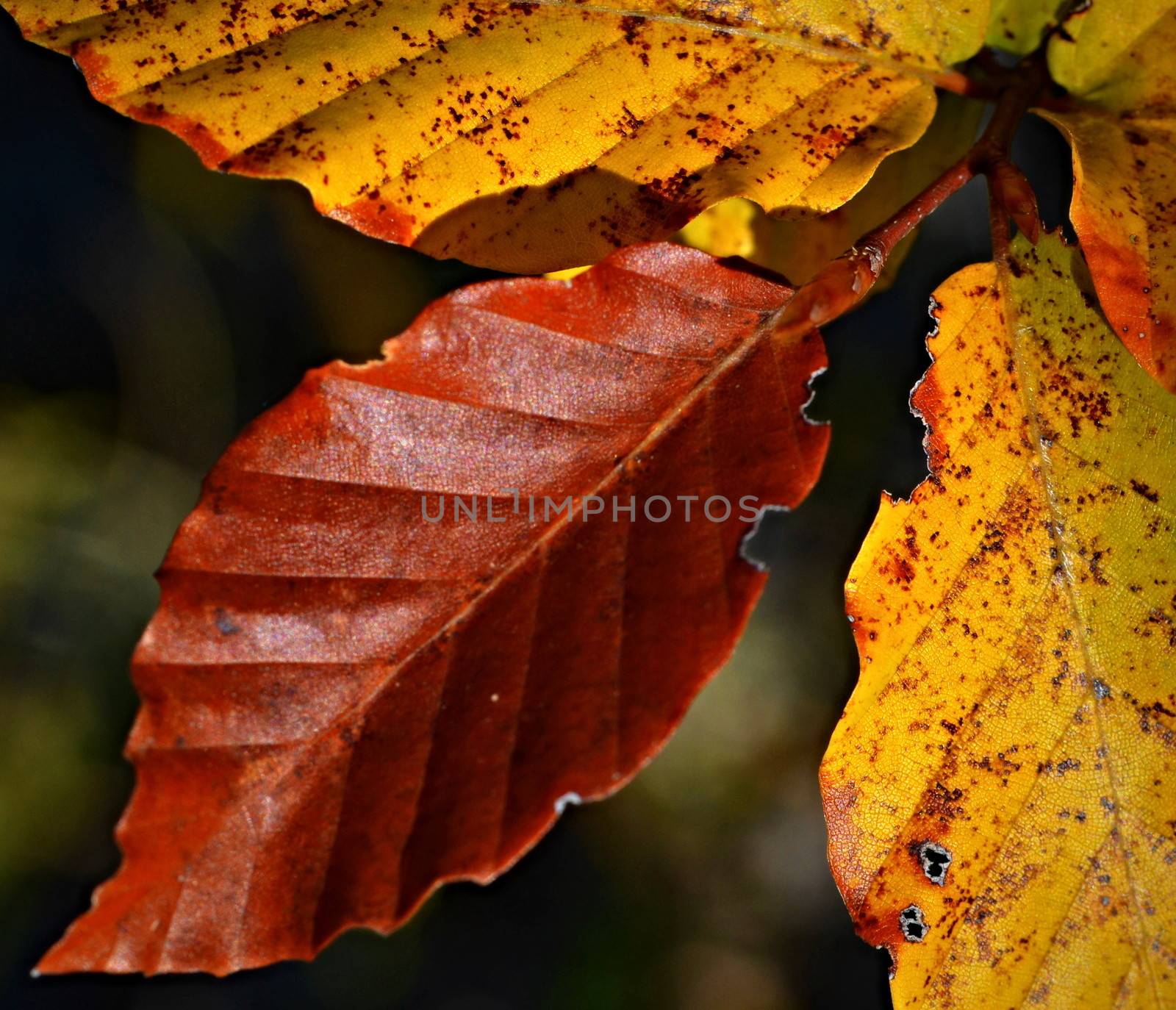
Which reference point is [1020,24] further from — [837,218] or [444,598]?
[444,598]

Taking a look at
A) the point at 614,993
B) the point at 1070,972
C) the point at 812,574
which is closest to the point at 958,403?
the point at 1070,972

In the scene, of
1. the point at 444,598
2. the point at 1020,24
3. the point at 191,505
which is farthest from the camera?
the point at 191,505

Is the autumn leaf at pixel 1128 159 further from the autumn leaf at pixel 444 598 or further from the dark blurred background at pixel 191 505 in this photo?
Answer: the dark blurred background at pixel 191 505

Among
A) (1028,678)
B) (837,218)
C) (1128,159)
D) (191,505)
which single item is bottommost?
(191,505)

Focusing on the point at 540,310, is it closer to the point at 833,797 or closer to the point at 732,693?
the point at 833,797

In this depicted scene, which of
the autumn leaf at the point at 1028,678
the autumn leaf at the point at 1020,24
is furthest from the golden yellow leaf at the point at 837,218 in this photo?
the autumn leaf at the point at 1028,678

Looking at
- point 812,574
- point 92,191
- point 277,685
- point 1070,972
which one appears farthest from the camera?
point 812,574

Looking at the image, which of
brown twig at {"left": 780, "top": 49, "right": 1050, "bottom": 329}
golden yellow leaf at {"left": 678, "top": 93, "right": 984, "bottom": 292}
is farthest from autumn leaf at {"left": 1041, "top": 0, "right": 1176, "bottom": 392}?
golden yellow leaf at {"left": 678, "top": 93, "right": 984, "bottom": 292}

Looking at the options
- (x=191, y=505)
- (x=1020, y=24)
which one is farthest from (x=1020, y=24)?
(x=191, y=505)

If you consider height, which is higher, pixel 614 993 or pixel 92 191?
pixel 92 191
